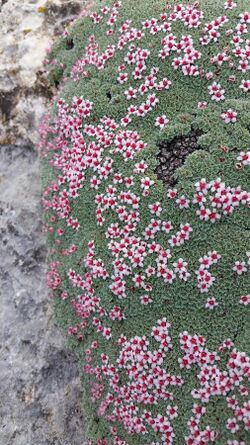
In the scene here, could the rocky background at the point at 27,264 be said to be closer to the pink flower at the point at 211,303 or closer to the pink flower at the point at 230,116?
the pink flower at the point at 211,303

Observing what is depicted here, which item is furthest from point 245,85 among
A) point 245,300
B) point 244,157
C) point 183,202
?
point 245,300

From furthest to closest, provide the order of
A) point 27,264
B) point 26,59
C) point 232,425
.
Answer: point 26,59
point 27,264
point 232,425

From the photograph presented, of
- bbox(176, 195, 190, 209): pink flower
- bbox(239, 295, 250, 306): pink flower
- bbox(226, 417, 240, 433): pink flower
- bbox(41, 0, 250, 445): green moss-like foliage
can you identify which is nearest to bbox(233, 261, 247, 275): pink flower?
bbox(41, 0, 250, 445): green moss-like foliage

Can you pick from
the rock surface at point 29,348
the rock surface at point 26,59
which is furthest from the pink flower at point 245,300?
the rock surface at point 26,59

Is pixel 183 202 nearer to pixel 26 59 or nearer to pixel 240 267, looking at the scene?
pixel 240 267

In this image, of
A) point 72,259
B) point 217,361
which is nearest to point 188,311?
point 217,361

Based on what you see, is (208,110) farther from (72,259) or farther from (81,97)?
(72,259)

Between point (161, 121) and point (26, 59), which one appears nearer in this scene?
point (161, 121)

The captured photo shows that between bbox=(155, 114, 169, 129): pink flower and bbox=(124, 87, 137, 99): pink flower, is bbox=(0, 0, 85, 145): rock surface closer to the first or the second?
bbox=(124, 87, 137, 99): pink flower
